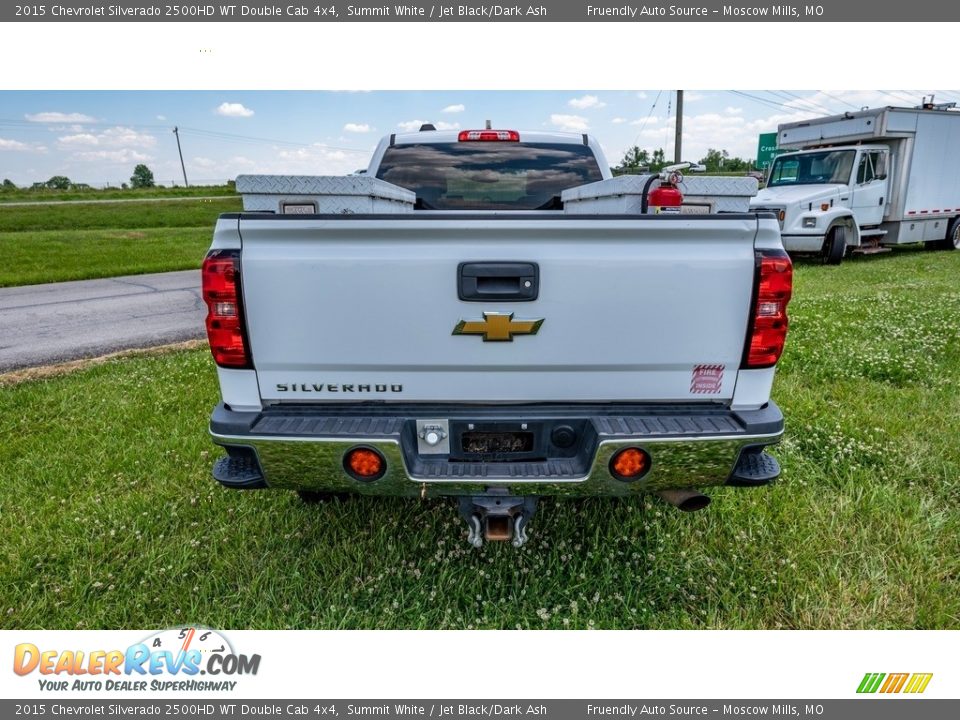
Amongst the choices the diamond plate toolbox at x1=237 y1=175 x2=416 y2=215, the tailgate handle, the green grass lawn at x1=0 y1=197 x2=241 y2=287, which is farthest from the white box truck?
the green grass lawn at x1=0 y1=197 x2=241 y2=287

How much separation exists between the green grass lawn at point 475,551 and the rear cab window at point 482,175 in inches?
98.8

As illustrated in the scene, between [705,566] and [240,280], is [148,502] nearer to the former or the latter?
[240,280]

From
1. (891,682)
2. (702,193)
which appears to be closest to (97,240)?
(702,193)

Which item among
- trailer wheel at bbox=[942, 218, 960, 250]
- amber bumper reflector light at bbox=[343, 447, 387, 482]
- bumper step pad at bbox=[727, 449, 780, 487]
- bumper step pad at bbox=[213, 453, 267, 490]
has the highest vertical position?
amber bumper reflector light at bbox=[343, 447, 387, 482]

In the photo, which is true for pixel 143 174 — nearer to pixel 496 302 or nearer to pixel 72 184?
pixel 72 184

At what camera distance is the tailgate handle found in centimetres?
216

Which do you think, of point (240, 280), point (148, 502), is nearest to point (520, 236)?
point (240, 280)

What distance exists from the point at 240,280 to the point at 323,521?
1.59m

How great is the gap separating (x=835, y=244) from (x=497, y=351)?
1318 cm

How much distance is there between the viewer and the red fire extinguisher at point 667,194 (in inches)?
100.0

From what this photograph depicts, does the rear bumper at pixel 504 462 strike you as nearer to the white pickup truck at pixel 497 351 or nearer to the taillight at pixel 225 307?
the white pickup truck at pixel 497 351

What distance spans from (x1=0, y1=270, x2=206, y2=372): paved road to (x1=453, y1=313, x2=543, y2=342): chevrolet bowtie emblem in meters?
6.31

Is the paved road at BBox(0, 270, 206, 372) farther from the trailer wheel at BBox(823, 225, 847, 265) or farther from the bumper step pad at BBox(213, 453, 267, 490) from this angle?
the trailer wheel at BBox(823, 225, 847, 265)

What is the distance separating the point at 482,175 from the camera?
14.9ft
